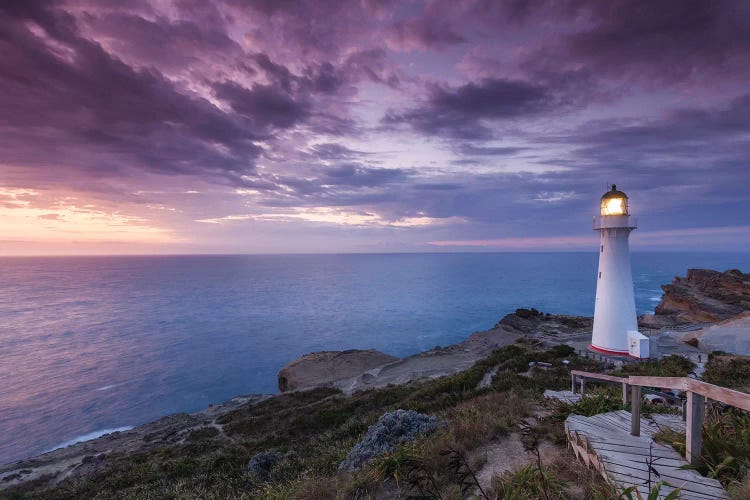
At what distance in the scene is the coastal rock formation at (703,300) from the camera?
1596 inches

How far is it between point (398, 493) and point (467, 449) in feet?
6.40

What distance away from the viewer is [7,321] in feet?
233

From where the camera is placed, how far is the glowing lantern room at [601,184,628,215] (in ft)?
65.1

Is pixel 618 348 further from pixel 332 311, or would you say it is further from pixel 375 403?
pixel 332 311

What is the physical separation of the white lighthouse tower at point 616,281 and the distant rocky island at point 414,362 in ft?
6.46

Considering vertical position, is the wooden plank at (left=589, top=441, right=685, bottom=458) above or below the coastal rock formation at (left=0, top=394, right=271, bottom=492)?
above

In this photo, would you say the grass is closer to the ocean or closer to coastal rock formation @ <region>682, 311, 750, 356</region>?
coastal rock formation @ <region>682, 311, 750, 356</region>

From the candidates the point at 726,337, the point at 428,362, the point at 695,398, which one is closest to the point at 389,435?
the point at 695,398

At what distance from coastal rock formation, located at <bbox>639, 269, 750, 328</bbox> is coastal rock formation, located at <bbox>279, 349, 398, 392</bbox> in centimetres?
3065

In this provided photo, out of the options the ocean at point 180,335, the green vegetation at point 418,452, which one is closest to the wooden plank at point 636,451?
the green vegetation at point 418,452

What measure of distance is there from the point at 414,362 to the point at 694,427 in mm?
29832

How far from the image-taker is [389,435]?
8344 millimetres

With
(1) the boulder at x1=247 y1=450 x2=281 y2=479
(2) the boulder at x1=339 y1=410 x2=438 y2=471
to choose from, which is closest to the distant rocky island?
(2) the boulder at x1=339 y1=410 x2=438 y2=471

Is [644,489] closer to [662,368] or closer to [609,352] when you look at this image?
[662,368]
